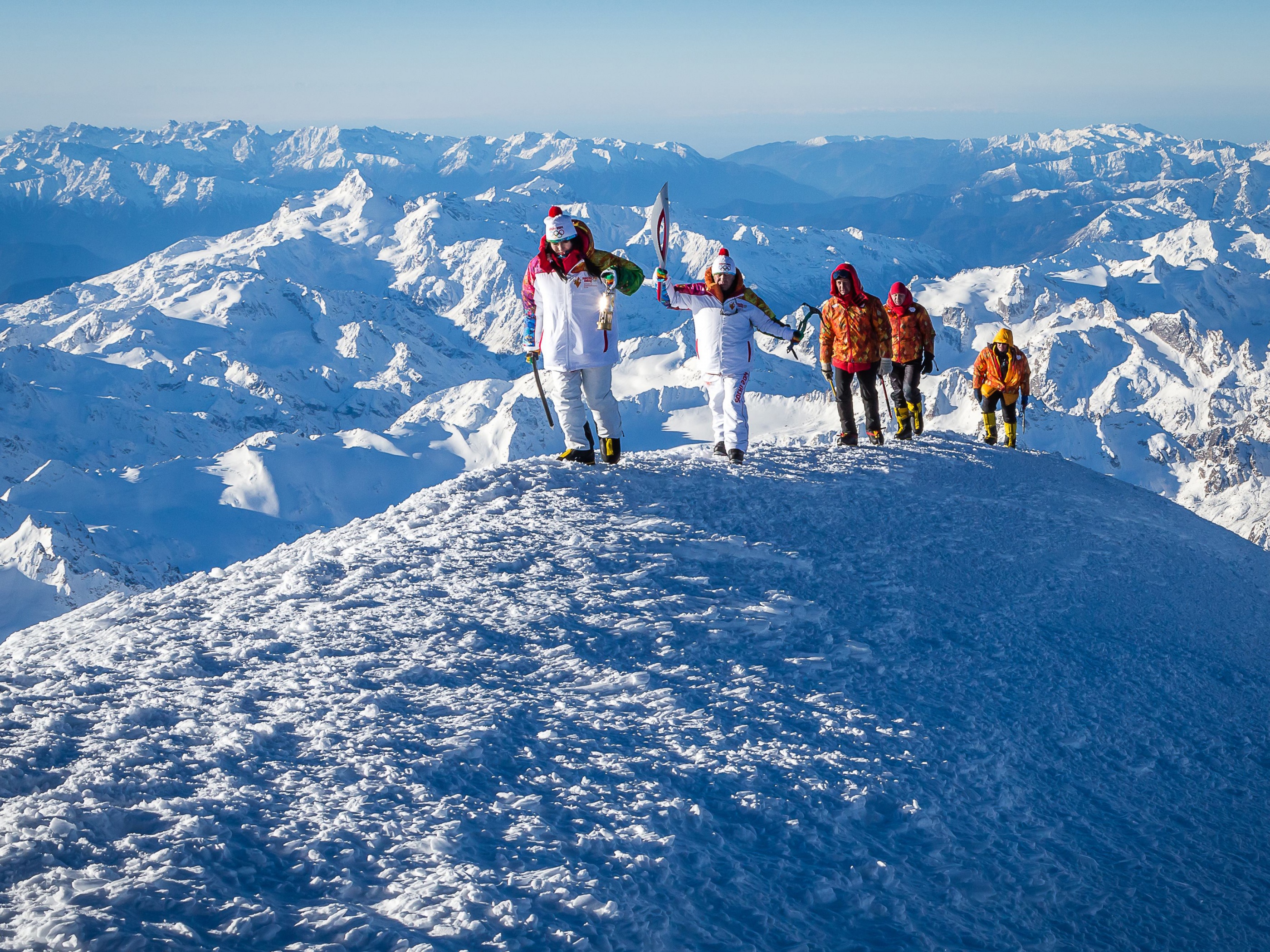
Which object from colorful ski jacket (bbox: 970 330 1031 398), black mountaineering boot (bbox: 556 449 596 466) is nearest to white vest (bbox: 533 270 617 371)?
black mountaineering boot (bbox: 556 449 596 466)

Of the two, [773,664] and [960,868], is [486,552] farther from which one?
[960,868]

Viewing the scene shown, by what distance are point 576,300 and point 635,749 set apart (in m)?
5.88

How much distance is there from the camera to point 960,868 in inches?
169

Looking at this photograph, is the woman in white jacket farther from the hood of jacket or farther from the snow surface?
the snow surface

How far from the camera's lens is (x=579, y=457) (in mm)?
9961

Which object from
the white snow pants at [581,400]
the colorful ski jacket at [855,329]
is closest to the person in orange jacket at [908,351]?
the colorful ski jacket at [855,329]

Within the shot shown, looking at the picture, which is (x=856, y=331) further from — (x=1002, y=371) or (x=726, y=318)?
(x=1002, y=371)

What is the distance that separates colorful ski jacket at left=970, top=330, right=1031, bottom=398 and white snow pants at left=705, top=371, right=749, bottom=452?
6.06 meters

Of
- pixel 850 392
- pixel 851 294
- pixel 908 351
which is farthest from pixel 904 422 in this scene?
pixel 851 294

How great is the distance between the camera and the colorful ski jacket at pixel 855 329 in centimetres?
1170

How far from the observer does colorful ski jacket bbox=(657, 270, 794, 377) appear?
35.1ft

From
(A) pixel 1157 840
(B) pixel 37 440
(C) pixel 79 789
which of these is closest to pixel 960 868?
(A) pixel 1157 840

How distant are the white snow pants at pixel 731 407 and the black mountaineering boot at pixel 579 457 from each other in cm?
174

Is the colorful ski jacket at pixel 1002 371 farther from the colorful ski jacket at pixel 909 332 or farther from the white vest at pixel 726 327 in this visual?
the white vest at pixel 726 327
